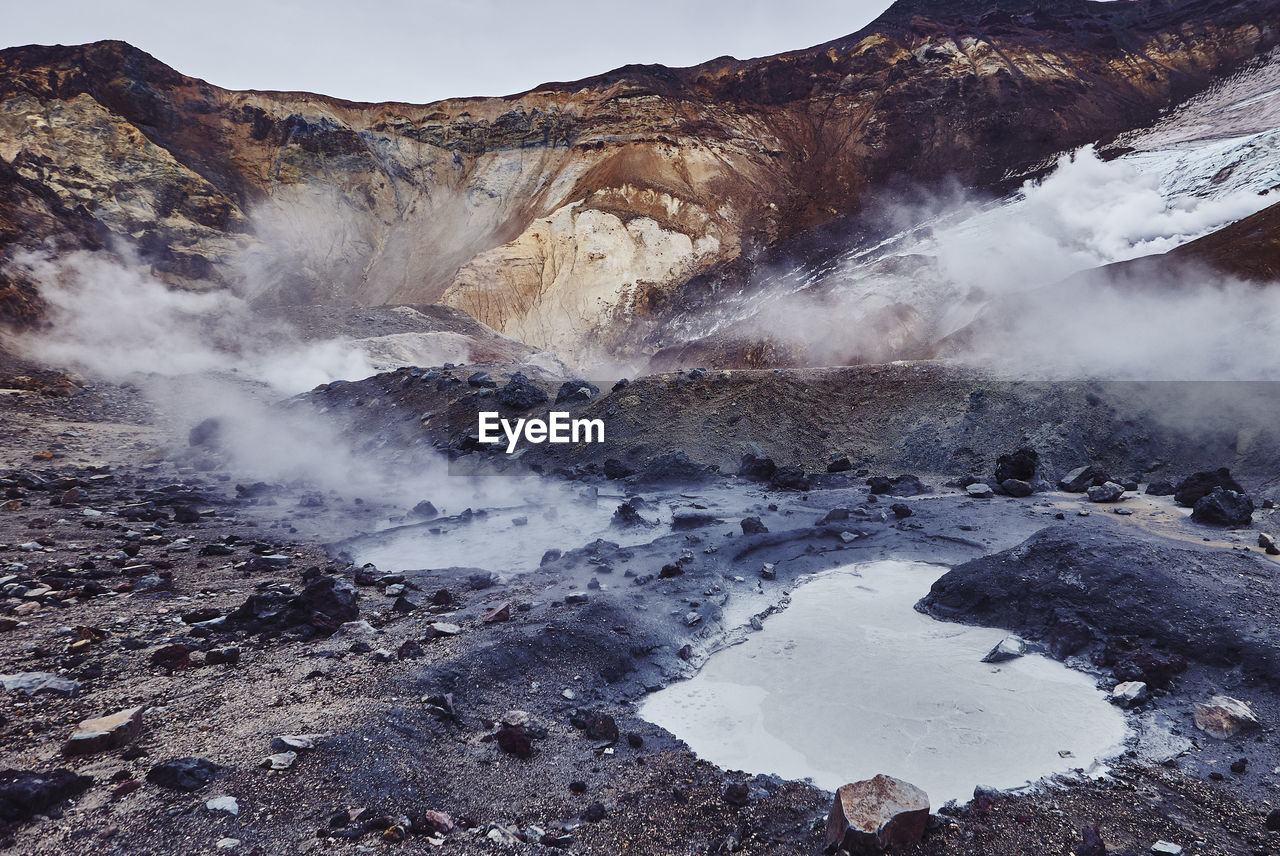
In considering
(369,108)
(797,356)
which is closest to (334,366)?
(797,356)

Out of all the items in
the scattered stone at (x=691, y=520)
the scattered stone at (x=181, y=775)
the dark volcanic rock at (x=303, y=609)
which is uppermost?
the scattered stone at (x=181, y=775)

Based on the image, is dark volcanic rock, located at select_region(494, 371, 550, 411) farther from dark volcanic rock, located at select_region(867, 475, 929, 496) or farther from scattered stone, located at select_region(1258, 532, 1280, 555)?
scattered stone, located at select_region(1258, 532, 1280, 555)

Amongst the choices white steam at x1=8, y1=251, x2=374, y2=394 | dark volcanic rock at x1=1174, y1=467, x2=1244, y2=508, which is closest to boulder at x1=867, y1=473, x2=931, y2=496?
dark volcanic rock at x1=1174, y1=467, x2=1244, y2=508

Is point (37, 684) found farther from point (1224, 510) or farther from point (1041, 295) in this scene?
point (1041, 295)

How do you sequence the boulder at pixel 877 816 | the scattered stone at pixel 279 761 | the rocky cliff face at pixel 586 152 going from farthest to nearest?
the rocky cliff face at pixel 586 152, the scattered stone at pixel 279 761, the boulder at pixel 877 816

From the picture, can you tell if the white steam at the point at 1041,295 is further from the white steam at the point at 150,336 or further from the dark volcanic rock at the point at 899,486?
the white steam at the point at 150,336

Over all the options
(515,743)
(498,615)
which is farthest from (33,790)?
(498,615)

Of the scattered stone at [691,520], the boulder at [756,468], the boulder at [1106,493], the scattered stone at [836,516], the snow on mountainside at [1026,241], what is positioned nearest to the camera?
the scattered stone at [836,516]

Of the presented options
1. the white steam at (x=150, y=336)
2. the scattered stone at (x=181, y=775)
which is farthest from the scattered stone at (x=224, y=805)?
the white steam at (x=150, y=336)
